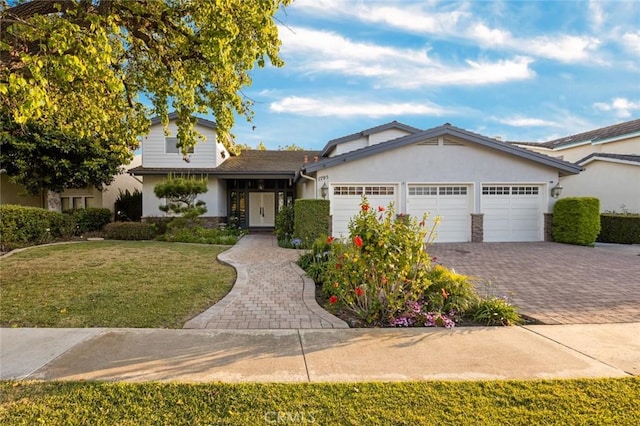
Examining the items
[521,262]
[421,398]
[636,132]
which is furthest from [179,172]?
[636,132]

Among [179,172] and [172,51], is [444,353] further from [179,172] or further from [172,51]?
[179,172]

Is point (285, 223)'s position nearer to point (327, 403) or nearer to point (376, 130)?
point (376, 130)

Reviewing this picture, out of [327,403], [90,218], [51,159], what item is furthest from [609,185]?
[51,159]

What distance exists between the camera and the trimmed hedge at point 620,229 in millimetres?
13445

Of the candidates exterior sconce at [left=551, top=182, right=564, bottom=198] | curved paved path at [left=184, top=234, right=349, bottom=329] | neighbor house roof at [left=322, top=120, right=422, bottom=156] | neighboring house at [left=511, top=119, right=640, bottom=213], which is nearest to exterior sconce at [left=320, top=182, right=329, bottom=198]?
curved paved path at [left=184, top=234, right=349, bottom=329]

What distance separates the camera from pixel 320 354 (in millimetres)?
3684

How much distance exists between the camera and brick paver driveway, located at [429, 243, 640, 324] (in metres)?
5.29

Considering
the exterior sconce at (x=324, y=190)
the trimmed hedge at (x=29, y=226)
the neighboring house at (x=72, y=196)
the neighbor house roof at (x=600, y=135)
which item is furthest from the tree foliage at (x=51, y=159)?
the neighbor house roof at (x=600, y=135)

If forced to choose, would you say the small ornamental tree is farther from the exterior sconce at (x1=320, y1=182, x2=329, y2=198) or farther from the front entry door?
the exterior sconce at (x1=320, y1=182, x2=329, y2=198)

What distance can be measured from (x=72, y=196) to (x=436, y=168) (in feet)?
64.4

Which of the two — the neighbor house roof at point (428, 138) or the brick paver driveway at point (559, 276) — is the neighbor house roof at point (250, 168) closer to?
the neighbor house roof at point (428, 138)

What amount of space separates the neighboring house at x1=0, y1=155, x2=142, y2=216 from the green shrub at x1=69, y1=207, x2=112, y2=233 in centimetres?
174

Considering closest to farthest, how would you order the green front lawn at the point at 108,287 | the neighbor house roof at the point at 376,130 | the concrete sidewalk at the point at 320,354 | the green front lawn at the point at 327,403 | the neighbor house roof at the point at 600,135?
the green front lawn at the point at 327,403 < the concrete sidewalk at the point at 320,354 < the green front lawn at the point at 108,287 < the neighbor house roof at the point at 376,130 < the neighbor house roof at the point at 600,135

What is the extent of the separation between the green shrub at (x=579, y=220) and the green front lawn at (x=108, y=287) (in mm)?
12798
